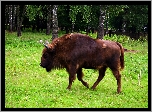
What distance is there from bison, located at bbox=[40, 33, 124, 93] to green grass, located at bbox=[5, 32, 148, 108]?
55 centimetres

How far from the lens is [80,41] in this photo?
9227 millimetres

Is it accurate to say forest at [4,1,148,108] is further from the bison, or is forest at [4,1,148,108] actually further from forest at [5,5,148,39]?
the bison

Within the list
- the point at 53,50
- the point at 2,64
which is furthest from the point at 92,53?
the point at 2,64

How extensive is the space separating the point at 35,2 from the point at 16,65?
4.31 meters

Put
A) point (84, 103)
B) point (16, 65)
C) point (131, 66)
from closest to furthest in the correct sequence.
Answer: point (84, 103) < point (16, 65) < point (131, 66)

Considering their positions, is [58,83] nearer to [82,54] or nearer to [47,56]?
[47,56]

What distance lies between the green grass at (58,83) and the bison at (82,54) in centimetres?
55

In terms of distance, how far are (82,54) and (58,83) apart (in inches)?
53.8

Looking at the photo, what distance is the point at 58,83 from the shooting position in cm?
990

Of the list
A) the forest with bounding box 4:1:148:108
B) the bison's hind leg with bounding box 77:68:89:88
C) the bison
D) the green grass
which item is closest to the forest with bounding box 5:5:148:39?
the forest with bounding box 4:1:148:108

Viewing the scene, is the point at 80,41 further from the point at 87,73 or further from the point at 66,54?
the point at 87,73

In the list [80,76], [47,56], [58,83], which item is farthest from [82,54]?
[58,83]

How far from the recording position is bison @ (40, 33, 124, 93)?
9.09m

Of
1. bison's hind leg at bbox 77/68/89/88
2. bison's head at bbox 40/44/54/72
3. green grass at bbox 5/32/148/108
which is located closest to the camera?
green grass at bbox 5/32/148/108
